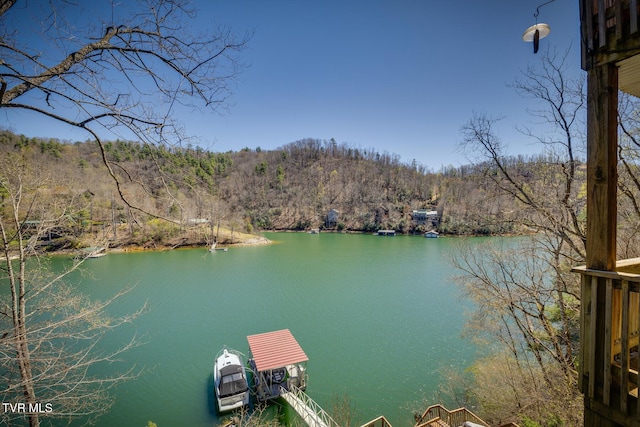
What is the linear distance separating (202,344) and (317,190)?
62.7 metres

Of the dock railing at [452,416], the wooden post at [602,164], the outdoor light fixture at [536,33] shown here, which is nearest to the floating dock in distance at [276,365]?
the dock railing at [452,416]

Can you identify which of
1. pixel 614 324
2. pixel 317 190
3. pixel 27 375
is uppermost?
pixel 317 190

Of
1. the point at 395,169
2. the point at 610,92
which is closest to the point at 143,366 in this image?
the point at 610,92

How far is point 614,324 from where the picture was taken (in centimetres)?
229

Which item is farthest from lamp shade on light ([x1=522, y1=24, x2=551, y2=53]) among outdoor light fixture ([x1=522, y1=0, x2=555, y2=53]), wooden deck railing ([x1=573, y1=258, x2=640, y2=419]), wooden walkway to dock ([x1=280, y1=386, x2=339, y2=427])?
wooden walkway to dock ([x1=280, y1=386, x2=339, y2=427])

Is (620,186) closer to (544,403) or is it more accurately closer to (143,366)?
(544,403)

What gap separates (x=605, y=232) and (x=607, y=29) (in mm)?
1589

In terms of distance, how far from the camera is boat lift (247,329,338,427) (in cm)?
814

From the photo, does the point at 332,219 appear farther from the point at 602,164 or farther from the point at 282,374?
the point at 602,164

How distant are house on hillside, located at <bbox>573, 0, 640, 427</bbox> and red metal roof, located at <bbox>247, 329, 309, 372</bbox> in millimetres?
7134

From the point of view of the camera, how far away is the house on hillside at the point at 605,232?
224 centimetres

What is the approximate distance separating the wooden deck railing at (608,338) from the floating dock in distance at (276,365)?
707 cm

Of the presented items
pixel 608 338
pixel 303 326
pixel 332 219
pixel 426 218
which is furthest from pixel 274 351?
pixel 332 219

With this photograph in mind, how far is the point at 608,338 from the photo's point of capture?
7.47 ft
